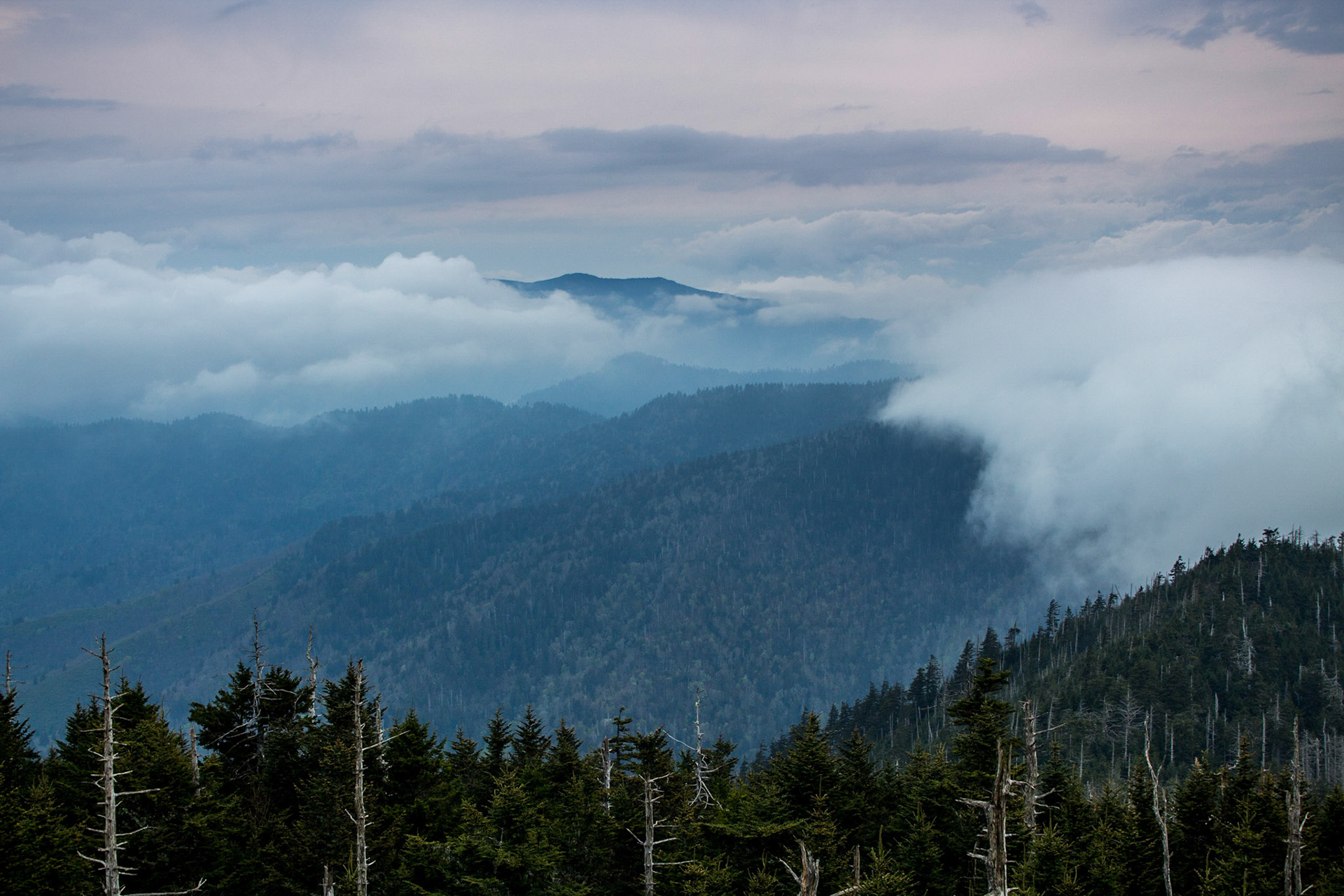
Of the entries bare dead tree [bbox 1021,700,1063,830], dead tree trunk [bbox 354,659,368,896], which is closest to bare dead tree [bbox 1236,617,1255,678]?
bare dead tree [bbox 1021,700,1063,830]

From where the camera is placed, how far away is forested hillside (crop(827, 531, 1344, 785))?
5118 inches

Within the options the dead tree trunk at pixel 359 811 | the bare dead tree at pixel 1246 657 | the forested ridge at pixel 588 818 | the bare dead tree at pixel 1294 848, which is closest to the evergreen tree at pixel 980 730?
the forested ridge at pixel 588 818

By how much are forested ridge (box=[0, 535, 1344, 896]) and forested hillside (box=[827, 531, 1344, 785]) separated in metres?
61.1

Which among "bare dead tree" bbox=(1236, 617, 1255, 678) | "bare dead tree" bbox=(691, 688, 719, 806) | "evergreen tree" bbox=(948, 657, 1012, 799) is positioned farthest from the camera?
"bare dead tree" bbox=(1236, 617, 1255, 678)

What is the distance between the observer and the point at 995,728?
41.3 m

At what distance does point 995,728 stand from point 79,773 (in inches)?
1570

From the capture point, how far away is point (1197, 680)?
5763 inches

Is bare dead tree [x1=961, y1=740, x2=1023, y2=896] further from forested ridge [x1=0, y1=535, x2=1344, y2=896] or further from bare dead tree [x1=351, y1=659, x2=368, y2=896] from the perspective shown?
bare dead tree [x1=351, y1=659, x2=368, y2=896]

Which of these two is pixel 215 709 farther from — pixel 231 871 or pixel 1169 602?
pixel 1169 602

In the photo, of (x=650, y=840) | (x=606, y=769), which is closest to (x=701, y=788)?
(x=606, y=769)

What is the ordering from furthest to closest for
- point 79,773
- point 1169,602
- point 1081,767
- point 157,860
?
point 1169,602 → point 1081,767 → point 79,773 → point 157,860

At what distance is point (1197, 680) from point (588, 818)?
136 m

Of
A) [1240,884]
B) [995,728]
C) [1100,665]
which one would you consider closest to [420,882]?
[995,728]

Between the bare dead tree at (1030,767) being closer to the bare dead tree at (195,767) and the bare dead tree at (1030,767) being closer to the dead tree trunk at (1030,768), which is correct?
the dead tree trunk at (1030,768)
